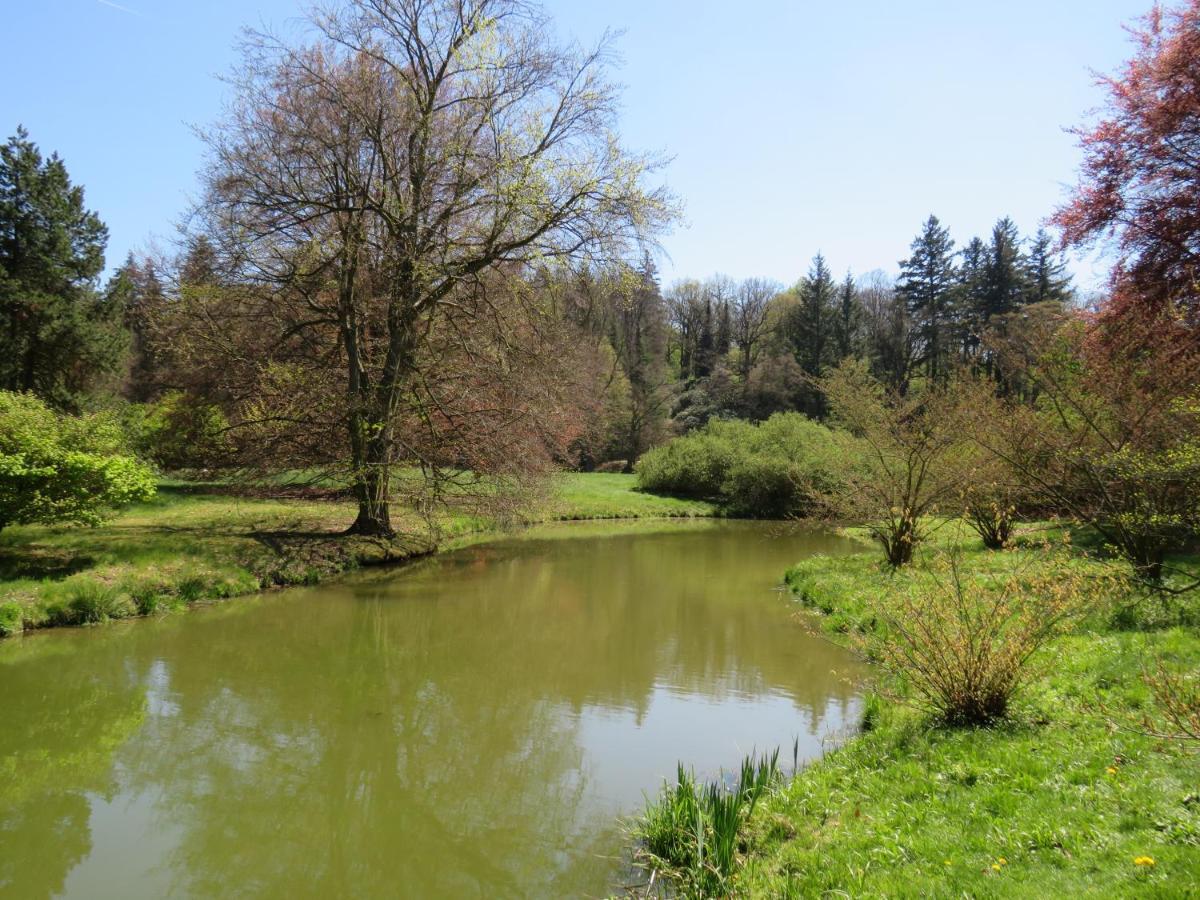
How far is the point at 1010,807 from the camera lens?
4.42 meters

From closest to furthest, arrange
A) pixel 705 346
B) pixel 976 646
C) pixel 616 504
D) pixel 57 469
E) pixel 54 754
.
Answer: pixel 976 646
pixel 54 754
pixel 57 469
pixel 616 504
pixel 705 346

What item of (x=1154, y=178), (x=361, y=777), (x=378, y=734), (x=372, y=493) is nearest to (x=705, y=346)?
(x=372, y=493)

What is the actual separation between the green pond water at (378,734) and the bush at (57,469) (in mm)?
1803

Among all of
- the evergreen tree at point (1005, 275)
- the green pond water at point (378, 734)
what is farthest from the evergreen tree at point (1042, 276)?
the green pond water at point (378, 734)

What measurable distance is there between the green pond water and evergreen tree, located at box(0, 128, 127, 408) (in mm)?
12703

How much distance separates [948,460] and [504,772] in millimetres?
11075

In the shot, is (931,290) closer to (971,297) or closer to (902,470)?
(971,297)

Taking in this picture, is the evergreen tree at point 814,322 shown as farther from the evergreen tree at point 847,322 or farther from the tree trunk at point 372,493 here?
the tree trunk at point 372,493

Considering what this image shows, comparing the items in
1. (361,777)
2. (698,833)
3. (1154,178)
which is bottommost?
(361,777)

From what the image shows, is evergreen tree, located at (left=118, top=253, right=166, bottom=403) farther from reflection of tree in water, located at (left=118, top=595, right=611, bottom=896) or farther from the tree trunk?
reflection of tree in water, located at (left=118, top=595, right=611, bottom=896)

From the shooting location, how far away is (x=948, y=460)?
14.0 metres

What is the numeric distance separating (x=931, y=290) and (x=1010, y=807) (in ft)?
158

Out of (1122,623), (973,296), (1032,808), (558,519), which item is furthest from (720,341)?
(1032,808)

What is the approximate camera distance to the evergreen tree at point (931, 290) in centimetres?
4600
